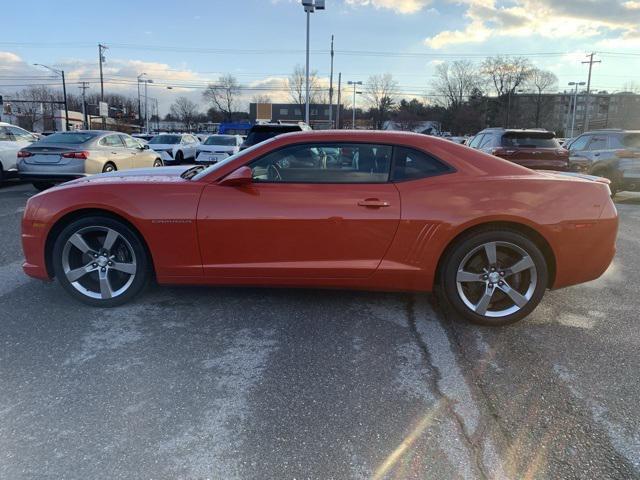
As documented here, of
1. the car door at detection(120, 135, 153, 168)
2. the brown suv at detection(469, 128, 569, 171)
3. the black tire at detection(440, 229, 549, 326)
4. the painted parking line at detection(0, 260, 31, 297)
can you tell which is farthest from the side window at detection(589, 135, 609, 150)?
the painted parking line at detection(0, 260, 31, 297)

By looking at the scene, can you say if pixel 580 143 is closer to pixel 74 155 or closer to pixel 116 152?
pixel 116 152

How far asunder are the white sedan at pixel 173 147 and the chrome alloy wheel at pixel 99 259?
16933mm

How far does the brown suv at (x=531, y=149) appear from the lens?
1153cm

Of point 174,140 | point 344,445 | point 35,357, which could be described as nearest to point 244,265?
point 35,357

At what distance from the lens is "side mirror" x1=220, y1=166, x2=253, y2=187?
152 inches

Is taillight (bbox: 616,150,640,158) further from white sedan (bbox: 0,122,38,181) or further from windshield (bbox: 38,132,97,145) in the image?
white sedan (bbox: 0,122,38,181)

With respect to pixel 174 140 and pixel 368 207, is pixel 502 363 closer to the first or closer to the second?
pixel 368 207

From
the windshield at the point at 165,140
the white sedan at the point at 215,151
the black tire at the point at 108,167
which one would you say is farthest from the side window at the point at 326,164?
the windshield at the point at 165,140

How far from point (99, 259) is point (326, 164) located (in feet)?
6.75

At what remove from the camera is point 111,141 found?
40.9 feet

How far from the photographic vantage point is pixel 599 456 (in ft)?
7.89

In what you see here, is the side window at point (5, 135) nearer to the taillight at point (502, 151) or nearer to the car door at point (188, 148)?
the car door at point (188, 148)

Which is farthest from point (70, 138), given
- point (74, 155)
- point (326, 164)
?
point (326, 164)

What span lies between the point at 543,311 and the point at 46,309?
4.27 m
